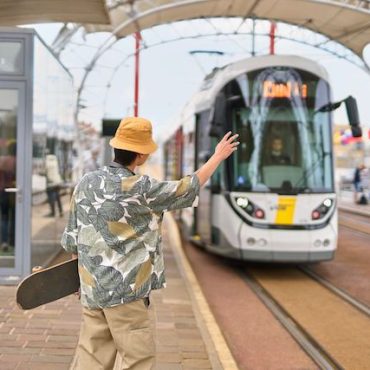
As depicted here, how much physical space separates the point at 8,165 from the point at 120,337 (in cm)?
502

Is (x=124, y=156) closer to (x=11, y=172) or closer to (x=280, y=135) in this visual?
(x=11, y=172)

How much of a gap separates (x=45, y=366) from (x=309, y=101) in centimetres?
620

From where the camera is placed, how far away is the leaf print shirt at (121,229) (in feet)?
10.6

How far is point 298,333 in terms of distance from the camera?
6535 mm

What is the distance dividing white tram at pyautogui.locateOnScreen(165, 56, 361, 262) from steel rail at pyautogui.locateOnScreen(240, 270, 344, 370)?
31.7 inches

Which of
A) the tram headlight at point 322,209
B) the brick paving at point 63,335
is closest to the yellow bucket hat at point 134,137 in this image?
the brick paving at point 63,335

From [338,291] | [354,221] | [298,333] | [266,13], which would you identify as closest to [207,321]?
[298,333]

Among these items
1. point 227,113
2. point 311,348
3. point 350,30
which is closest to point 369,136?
point 350,30

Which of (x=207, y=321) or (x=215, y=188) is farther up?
(x=215, y=188)

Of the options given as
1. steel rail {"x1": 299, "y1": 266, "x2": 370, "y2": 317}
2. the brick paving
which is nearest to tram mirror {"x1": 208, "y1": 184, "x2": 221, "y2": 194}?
steel rail {"x1": 299, "y1": 266, "x2": 370, "y2": 317}

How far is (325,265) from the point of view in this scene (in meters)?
11.0

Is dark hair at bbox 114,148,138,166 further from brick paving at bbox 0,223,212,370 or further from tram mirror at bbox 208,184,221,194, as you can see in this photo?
tram mirror at bbox 208,184,221,194

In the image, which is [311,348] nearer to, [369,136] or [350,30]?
[350,30]

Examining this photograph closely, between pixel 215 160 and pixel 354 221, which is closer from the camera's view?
pixel 215 160
